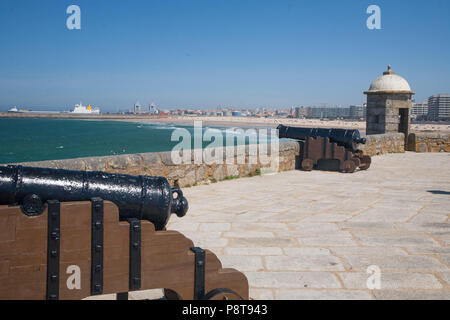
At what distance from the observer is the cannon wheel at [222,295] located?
2.27 m

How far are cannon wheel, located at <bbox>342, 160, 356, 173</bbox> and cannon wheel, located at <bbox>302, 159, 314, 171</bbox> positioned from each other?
2.17 feet

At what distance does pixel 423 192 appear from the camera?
6.65m

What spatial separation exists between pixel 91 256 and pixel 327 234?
271cm

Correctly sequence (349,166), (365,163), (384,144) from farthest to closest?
1. (384,144)
2. (365,163)
3. (349,166)

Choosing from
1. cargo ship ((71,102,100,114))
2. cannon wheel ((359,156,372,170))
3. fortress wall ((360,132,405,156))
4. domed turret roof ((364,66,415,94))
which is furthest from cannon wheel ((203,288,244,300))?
cargo ship ((71,102,100,114))

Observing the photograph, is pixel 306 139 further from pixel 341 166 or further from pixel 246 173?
pixel 246 173

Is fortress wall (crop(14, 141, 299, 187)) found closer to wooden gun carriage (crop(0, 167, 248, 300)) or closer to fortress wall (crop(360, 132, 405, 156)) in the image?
wooden gun carriage (crop(0, 167, 248, 300))

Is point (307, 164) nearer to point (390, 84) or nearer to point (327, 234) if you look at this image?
point (327, 234)

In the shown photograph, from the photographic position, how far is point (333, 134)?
366 inches

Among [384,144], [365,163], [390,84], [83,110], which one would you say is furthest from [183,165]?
[83,110]

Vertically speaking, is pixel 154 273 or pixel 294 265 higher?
pixel 154 273

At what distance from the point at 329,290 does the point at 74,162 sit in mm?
3730
